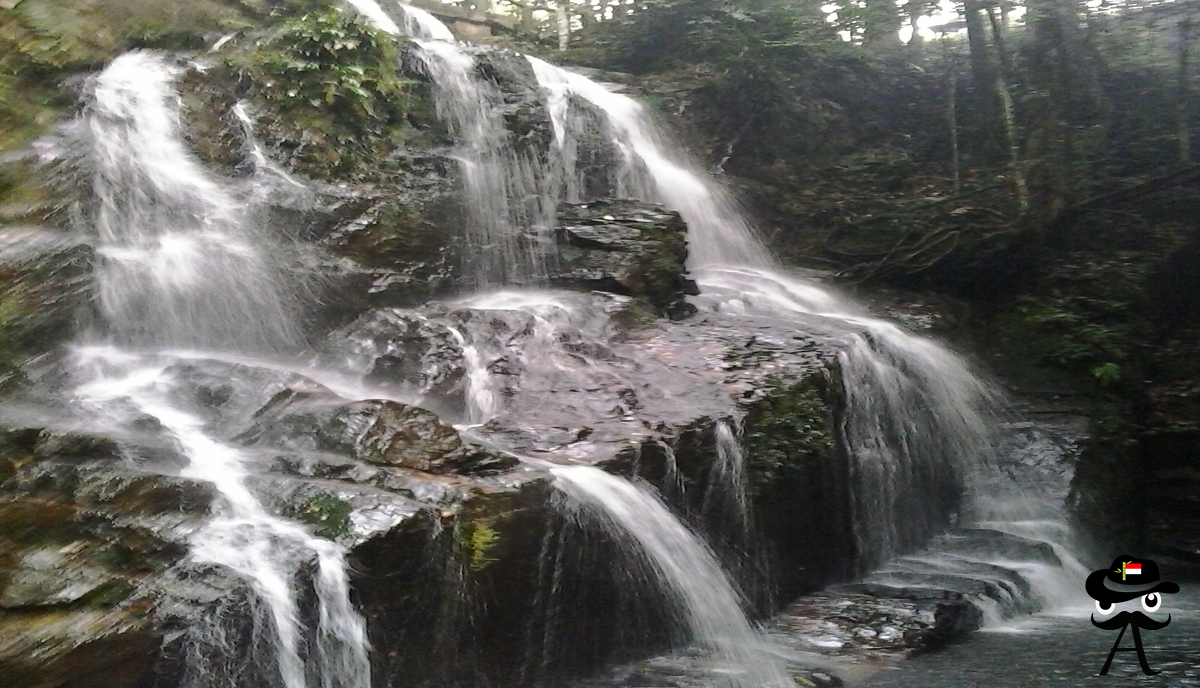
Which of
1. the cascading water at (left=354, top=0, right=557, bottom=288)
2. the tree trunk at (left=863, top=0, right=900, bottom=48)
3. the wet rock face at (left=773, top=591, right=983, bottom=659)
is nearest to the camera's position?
the wet rock face at (left=773, top=591, right=983, bottom=659)

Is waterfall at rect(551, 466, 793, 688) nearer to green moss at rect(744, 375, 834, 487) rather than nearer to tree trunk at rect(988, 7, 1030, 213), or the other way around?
green moss at rect(744, 375, 834, 487)

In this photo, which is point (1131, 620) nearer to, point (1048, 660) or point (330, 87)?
point (1048, 660)

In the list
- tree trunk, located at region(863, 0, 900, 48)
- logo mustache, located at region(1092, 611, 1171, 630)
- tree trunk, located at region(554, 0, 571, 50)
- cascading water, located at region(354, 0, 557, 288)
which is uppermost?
tree trunk, located at region(554, 0, 571, 50)

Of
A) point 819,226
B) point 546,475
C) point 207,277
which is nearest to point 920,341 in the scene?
point 819,226

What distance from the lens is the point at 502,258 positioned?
930 centimetres

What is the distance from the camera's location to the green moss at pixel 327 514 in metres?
4.46

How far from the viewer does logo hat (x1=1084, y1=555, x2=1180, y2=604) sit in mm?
6000

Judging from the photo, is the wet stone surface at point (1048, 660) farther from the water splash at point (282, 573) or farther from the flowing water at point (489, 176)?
the flowing water at point (489, 176)

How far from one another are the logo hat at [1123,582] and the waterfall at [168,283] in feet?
16.3

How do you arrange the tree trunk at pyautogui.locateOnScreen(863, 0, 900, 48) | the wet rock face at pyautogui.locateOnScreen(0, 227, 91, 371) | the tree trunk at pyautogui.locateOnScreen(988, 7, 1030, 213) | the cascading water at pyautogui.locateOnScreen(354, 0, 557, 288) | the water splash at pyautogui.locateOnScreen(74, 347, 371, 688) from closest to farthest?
the water splash at pyautogui.locateOnScreen(74, 347, 371, 688)
the wet rock face at pyautogui.locateOnScreen(0, 227, 91, 371)
the cascading water at pyautogui.locateOnScreen(354, 0, 557, 288)
the tree trunk at pyautogui.locateOnScreen(988, 7, 1030, 213)
the tree trunk at pyautogui.locateOnScreen(863, 0, 900, 48)

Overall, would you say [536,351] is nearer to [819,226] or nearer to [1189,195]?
[819,226]

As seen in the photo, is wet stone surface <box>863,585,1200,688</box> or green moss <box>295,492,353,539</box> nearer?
green moss <box>295,492,353,539</box>

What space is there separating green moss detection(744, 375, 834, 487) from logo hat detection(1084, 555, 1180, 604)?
2053mm

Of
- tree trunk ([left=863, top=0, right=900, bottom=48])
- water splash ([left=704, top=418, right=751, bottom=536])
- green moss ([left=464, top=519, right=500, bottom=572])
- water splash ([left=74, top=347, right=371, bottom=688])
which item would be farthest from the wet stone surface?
tree trunk ([left=863, top=0, right=900, bottom=48])
